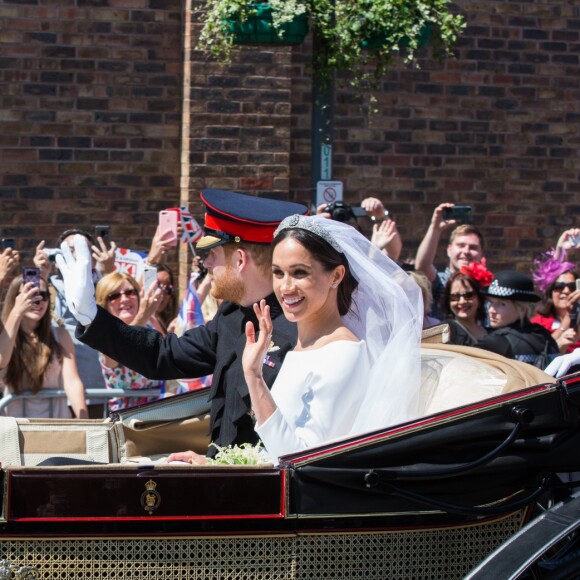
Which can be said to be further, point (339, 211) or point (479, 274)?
point (339, 211)

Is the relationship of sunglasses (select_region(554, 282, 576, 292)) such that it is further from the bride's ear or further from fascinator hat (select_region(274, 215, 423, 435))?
the bride's ear

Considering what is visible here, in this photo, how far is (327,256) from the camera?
11.7 feet

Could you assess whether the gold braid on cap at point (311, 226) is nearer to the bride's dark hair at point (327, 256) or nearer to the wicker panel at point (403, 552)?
the bride's dark hair at point (327, 256)

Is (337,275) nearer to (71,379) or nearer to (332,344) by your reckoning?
(332,344)

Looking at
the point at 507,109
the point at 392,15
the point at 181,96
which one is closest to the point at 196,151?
the point at 181,96

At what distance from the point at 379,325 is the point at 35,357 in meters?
2.64

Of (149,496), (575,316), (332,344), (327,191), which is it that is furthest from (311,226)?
(575,316)

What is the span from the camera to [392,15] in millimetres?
6496

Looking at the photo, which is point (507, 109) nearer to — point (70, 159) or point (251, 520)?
point (70, 159)

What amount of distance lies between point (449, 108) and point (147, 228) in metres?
2.57

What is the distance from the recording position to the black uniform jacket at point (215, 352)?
382cm

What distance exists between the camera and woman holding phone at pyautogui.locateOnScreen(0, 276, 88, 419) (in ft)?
18.7

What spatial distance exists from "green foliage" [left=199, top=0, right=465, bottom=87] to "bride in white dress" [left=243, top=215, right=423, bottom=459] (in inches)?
118

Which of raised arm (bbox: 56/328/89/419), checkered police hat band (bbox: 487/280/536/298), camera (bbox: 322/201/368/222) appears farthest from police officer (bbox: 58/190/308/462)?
camera (bbox: 322/201/368/222)
